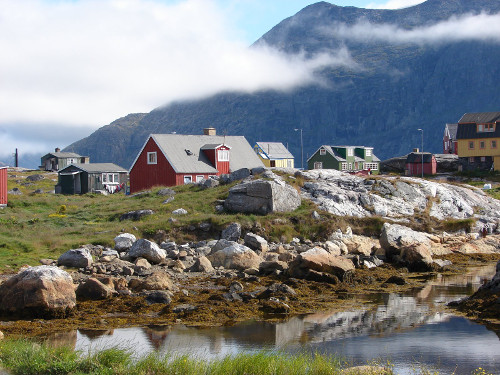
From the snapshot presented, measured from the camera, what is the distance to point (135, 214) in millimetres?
37594

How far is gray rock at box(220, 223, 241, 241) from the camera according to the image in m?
33.6

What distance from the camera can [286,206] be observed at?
126 feet

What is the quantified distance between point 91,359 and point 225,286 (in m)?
11.8

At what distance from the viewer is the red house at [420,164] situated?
3182 inches

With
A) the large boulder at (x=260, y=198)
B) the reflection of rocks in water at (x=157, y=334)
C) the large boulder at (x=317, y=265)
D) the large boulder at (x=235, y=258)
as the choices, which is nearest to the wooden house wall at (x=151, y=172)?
the large boulder at (x=260, y=198)

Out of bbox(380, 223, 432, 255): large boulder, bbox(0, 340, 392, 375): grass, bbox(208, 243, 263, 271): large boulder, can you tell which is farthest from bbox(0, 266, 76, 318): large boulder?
bbox(380, 223, 432, 255): large boulder

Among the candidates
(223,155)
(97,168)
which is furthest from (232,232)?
(97,168)

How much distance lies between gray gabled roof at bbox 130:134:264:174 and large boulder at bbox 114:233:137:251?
25.7 m

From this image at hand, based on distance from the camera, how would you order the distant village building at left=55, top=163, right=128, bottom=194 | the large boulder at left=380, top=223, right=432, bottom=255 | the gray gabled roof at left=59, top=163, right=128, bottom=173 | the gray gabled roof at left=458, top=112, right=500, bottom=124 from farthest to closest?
1. the gray gabled roof at left=458, top=112, right=500, bottom=124
2. the gray gabled roof at left=59, top=163, right=128, bottom=173
3. the distant village building at left=55, top=163, right=128, bottom=194
4. the large boulder at left=380, top=223, right=432, bottom=255

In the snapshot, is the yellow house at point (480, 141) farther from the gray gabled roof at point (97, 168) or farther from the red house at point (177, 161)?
the gray gabled roof at point (97, 168)

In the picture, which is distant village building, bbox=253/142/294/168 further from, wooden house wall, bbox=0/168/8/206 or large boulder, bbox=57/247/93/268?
large boulder, bbox=57/247/93/268

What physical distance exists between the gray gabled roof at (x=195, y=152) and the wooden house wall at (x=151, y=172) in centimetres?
52

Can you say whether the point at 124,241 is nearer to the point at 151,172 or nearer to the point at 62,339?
the point at 62,339

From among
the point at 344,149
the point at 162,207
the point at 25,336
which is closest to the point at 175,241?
the point at 162,207
